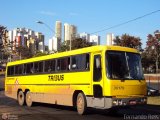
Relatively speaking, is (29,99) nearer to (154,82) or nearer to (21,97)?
(21,97)

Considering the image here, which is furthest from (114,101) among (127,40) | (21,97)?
(127,40)

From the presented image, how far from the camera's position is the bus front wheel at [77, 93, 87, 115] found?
17.5 m

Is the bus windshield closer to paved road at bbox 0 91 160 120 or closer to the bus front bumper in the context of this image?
the bus front bumper

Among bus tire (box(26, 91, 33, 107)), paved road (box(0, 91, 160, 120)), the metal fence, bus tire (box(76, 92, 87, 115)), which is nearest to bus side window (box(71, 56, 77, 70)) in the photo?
bus tire (box(76, 92, 87, 115))

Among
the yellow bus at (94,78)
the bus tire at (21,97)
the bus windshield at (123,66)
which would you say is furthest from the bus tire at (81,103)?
the bus tire at (21,97)

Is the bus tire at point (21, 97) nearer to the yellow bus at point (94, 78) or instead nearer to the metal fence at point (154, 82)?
the yellow bus at point (94, 78)

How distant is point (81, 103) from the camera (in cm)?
1775

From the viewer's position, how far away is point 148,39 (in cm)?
8556

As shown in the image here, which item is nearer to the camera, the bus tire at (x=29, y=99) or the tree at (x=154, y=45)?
the bus tire at (x=29, y=99)

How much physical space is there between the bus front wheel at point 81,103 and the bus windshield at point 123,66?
6.63 feet

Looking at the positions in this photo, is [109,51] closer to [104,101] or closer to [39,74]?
[104,101]

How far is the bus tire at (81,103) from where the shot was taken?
690 inches

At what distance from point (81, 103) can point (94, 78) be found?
1474 mm

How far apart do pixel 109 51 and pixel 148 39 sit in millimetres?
70249
